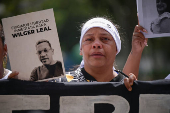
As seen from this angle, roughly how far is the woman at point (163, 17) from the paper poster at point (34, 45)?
1069 mm

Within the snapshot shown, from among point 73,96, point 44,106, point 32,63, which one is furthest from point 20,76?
point 73,96

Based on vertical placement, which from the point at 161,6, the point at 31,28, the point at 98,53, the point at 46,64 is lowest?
the point at 46,64

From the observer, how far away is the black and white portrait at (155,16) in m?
2.62

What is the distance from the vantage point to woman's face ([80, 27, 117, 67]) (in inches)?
101

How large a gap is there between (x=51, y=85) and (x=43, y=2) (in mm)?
6648

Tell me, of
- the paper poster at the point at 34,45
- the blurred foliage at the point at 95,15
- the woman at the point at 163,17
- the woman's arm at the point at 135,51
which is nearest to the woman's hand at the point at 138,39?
the woman's arm at the point at 135,51

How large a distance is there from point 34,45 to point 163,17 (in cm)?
129

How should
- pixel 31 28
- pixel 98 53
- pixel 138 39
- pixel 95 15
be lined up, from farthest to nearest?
pixel 95 15, pixel 138 39, pixel 98 53, pixel 31 28

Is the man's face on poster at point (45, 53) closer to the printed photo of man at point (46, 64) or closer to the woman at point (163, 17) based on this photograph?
the printed photo of man at point (46, 64)

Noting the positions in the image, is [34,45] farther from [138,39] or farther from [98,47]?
[138,39]

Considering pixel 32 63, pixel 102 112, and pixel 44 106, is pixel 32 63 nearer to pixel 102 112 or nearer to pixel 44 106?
pixel 44 106

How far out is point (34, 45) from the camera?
218cm

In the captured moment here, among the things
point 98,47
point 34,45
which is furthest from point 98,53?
point 34,45

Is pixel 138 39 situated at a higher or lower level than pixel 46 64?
higher
